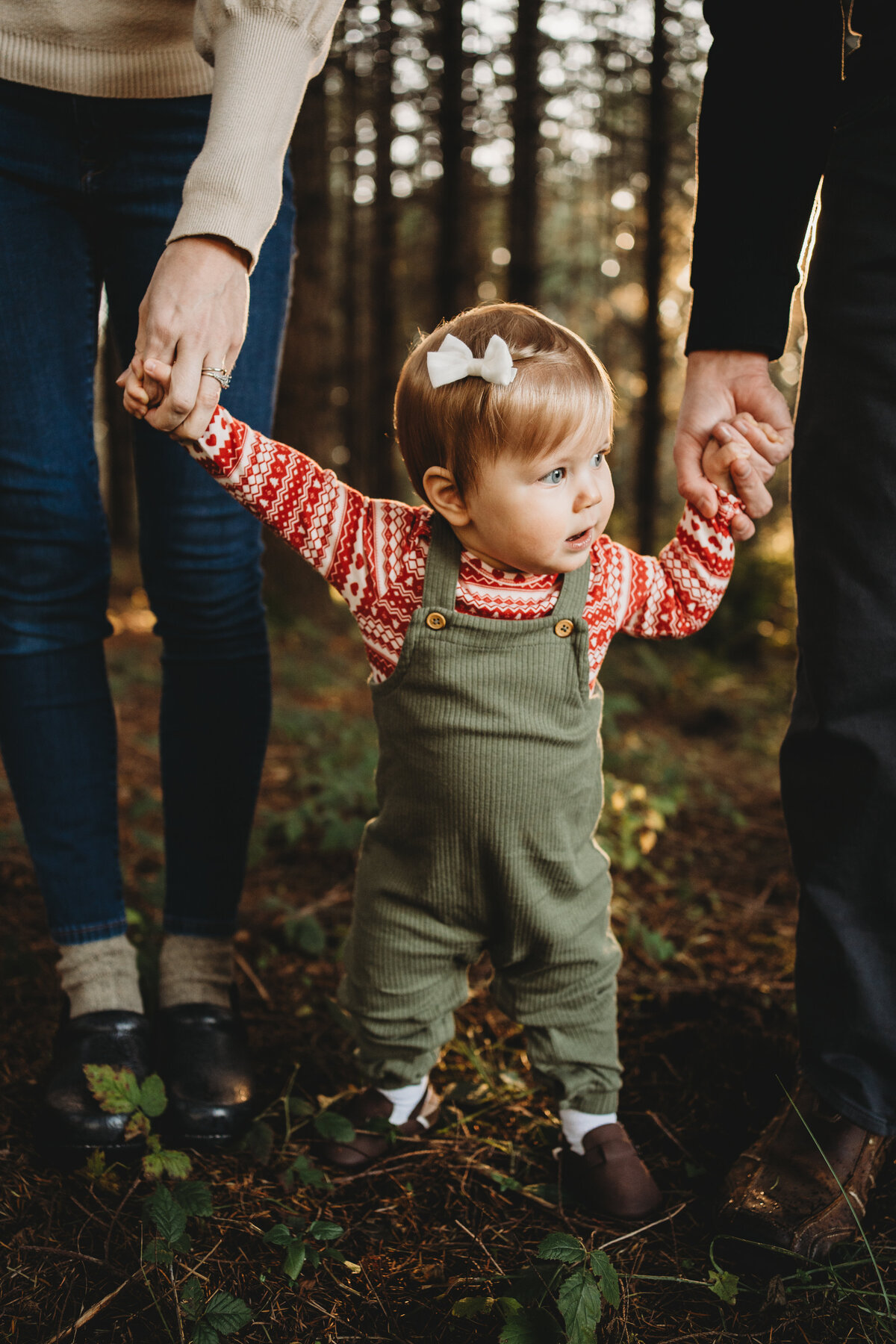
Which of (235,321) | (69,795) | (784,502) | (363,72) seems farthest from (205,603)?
(784,502)

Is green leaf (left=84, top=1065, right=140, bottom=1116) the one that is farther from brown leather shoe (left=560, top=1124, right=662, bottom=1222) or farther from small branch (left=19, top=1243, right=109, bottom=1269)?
A: brown leather shoe (left=560, top=1124, right=662, bottom=1222)

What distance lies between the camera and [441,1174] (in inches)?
68.4

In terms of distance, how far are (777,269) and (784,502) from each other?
13963 millimetres

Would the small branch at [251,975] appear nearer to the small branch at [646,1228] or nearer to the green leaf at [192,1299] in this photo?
the green leaf at [192,1299]

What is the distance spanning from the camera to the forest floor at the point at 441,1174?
55.2 inches

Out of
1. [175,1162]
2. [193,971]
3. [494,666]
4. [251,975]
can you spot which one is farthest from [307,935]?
[494,666]

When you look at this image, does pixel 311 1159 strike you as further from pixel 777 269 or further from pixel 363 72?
pixel 363 72

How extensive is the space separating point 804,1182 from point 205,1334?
95 centimetres

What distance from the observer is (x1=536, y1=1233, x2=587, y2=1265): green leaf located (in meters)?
1.39

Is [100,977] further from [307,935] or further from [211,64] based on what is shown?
[211,64]

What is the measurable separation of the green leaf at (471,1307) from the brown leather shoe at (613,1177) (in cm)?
31

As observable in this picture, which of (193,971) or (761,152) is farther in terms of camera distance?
(193,971)

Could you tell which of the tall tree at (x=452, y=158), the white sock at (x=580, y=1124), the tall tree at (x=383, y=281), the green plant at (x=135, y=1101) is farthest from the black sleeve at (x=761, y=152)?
the tall tree at (x=383, y=281)

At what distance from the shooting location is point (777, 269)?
5.18 feet
